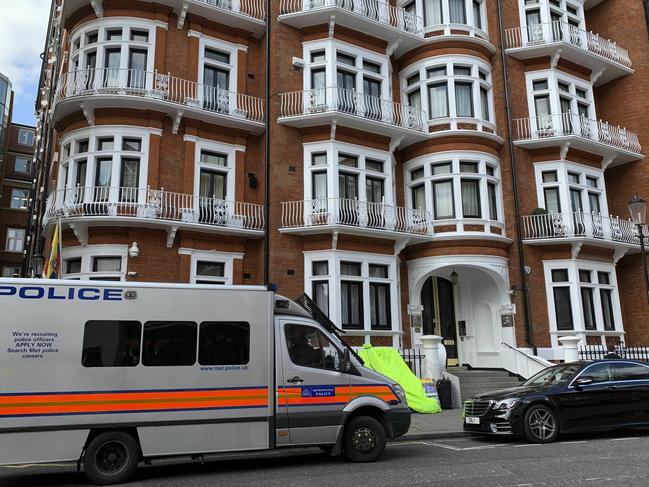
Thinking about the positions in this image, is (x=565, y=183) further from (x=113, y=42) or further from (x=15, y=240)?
(x=15, y=240)

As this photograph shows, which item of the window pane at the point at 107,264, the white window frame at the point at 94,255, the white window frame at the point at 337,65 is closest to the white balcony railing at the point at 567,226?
the white window frame at the point at 337,65

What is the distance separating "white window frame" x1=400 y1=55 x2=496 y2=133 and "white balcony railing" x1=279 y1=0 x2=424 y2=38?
51.3 inches

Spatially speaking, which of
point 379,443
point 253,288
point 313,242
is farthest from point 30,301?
point 313,242

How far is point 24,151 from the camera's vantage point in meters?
52.2

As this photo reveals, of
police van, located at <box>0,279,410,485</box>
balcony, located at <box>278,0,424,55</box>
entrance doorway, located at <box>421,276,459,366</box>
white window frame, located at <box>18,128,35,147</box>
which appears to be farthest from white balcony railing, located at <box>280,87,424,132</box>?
white window frame, located at <box>18,128,35,147</box>

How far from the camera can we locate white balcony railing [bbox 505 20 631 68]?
2108 cm

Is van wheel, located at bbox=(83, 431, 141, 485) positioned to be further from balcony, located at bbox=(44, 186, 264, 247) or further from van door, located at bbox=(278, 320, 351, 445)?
balcony, located at bbox=(44, 186, 264, 247)

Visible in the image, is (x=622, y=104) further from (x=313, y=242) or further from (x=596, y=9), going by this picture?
(x=313, y=242)

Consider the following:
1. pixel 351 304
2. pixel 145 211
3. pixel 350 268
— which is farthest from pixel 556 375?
pixel 145 211

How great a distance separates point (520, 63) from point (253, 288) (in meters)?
17.2

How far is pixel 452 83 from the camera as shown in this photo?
20000 millimetres

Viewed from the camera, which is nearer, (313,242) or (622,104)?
(313,242)

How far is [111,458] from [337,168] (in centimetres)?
1212

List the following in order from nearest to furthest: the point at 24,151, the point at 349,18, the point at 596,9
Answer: the point at 349,18, the point at 596,9, the point at 24,151
